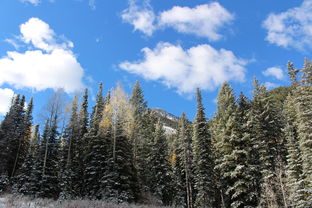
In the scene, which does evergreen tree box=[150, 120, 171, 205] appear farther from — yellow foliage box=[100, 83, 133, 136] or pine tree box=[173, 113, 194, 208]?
yellow foliage box=[100, 83, 133, 136]

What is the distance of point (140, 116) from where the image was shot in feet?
166

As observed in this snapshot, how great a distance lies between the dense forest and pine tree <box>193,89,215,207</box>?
0.13 m

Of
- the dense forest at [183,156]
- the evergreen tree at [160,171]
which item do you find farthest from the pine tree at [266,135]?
the evergreen tree at [160,171]

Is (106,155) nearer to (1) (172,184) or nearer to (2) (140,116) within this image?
(1) (172,184)

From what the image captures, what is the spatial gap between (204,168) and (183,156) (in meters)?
6.33

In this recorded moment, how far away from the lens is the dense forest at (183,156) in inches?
992

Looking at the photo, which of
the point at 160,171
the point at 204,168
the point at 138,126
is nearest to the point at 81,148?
the point at 138,126

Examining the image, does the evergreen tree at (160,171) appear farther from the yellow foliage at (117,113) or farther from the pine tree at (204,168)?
the yellow foliage at (117,113)

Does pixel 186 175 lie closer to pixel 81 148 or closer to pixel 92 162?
pixel 92 162

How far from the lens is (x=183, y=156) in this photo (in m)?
37.8

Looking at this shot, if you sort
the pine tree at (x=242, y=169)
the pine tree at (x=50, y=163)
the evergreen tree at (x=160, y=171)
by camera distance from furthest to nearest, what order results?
the evergreen tree at (x=160, y=171) < the pine tree at (x=50, y=163) < the pine tree at (x=242, y=169)

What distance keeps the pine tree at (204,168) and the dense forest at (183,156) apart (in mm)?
129

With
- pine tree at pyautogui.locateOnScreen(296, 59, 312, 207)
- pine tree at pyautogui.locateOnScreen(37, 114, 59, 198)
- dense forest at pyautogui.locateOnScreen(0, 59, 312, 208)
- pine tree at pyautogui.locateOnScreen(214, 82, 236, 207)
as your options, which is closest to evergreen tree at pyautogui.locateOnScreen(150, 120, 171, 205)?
dense forest at pyautogui.locateOnScreen(0, 59, 312, 208)

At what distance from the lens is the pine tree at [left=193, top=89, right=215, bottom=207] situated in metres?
31.4
